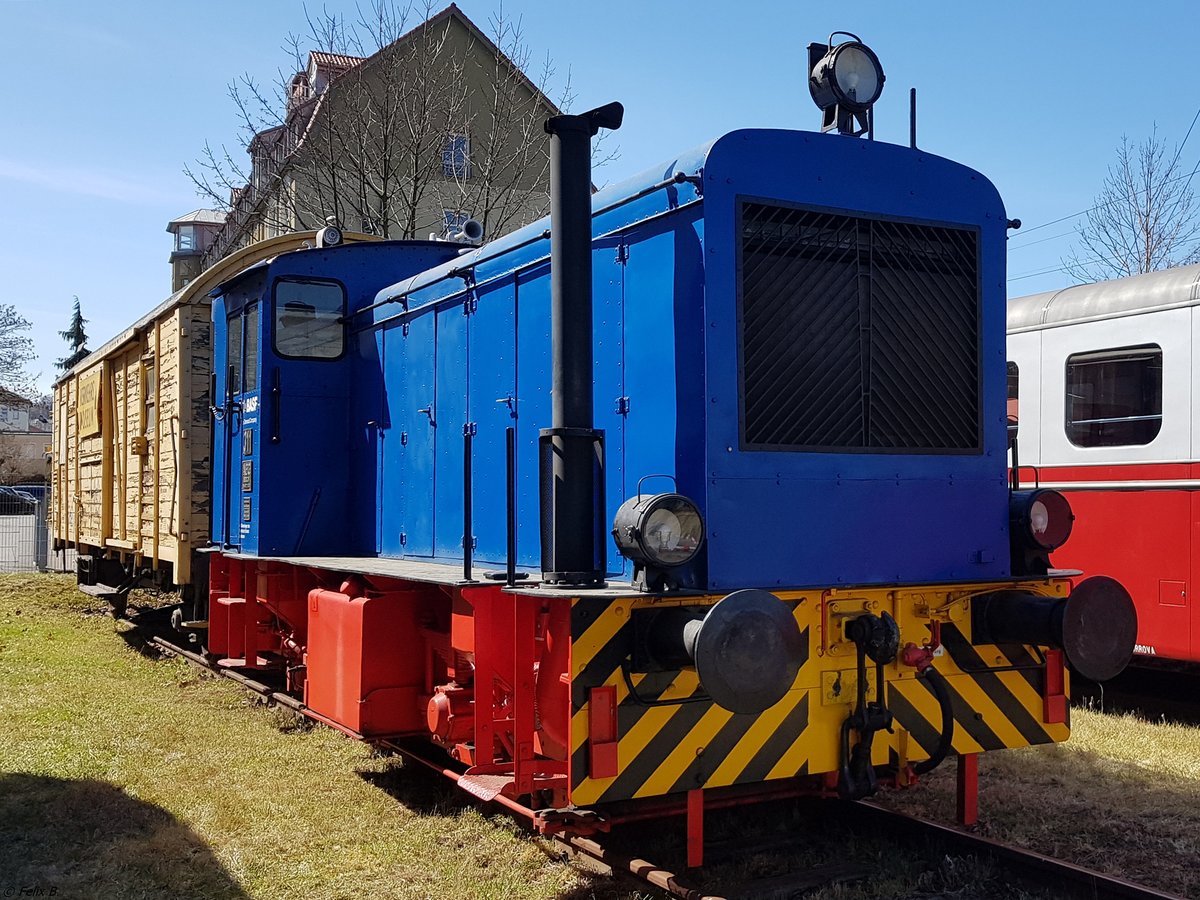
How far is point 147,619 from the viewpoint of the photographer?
12.8m

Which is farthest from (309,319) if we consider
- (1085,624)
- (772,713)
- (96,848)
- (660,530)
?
(1085,624)

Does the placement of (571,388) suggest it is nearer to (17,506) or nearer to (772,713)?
(772,713)

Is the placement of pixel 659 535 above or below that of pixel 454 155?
below

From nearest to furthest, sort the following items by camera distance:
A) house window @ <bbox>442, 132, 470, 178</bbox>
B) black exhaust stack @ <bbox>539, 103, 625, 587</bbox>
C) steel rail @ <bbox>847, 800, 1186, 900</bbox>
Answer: steel rail @ <bbox>847, 800, 1186, 900</bbox> < black exhaust stack @ <bbox>539, 103, 625, 587</bbox> < house window @ <bbox>442, 132, 470, 178</bbox>

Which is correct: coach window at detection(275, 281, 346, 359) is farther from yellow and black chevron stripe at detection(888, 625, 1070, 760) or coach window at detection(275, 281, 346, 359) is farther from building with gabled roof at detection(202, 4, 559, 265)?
building with gabled roof at detection(202, 4, 559, 265)

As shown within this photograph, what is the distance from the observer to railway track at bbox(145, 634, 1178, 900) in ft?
13.9

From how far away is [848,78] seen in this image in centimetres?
502

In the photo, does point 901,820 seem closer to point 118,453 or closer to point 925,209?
point 925,209

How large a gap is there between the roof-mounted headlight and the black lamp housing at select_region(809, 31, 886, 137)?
6.79ft

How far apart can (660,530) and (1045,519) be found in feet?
6.81

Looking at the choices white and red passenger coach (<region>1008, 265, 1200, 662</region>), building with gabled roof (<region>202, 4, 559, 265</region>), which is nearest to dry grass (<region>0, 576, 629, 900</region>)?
white and red passenger coach (<region>1008, 265, 1200, 662</region>)

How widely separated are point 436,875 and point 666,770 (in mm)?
1220

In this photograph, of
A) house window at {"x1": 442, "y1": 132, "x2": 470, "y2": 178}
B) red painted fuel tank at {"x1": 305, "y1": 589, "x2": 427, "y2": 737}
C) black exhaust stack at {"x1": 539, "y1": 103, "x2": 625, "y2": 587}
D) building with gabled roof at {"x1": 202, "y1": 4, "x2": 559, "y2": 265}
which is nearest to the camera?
black exhaust stack at {"x1": 539, "y1": 103, "x2": 625, "y2": 587}

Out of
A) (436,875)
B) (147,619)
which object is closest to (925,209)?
(436,875)
